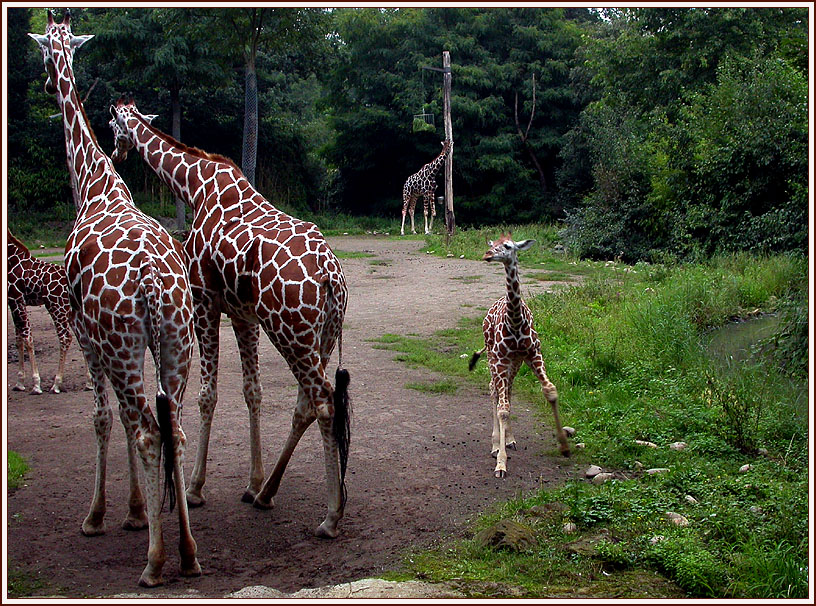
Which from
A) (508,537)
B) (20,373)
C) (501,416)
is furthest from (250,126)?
(508,537)

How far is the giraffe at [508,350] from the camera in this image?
6270 millimetres

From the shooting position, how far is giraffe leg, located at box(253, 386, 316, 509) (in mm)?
5328

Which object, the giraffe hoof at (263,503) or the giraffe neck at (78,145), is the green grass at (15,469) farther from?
the giraffe neck at (78,145)

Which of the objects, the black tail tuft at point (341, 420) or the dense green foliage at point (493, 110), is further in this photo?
the dense green foliage at point (493, 110)

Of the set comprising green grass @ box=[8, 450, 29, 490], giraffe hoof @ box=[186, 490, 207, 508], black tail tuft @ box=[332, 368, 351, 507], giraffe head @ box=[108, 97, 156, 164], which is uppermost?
giraffe head @ box=[108, 97, 156, 164]

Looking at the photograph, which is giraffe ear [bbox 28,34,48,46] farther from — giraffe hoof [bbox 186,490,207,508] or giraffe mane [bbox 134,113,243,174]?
giraffe hoof [bbox 186,490,207,508]

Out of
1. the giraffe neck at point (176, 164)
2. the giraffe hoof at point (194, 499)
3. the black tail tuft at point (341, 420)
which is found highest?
the giraffe neck at point (176, 164)

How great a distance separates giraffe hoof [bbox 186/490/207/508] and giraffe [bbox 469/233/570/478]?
2208mm

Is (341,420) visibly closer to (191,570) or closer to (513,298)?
(191,570)

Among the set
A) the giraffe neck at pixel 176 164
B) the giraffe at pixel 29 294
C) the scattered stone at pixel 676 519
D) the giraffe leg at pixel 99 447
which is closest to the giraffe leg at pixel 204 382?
the giraffe leg at pixel 99 447

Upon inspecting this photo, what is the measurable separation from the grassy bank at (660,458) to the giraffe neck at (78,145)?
11.6 ft

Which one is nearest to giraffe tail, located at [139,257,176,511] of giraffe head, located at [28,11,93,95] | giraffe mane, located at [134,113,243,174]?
giraffe mane, located at [134,113,243,174]

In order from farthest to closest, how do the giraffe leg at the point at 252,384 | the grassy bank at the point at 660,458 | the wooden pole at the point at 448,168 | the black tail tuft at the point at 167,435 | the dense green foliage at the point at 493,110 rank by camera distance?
the wooden pole at the point at 448,168
the dense green foliage at the point at 493,110
the giraffe leg at the point at 252,384
the black tail tuft at the point at 167,435
the grassy bank at the point at 660,458

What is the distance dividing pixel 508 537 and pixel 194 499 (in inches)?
91.2
